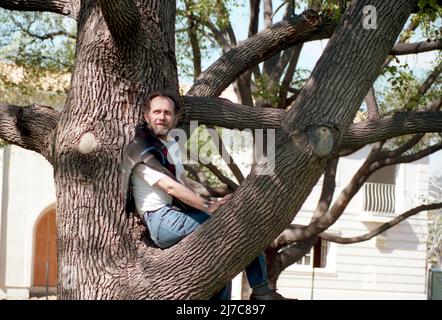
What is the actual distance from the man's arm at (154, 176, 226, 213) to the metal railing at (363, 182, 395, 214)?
23.4 m

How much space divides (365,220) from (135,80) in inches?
891

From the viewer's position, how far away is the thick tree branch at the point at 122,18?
570 cm

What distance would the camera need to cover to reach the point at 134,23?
232 inches

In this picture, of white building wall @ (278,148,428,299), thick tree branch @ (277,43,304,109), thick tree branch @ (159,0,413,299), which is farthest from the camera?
white building wall @ (278,148,428,299)

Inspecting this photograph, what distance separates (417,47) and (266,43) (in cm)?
270

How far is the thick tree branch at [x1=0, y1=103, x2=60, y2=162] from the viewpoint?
6.38 m

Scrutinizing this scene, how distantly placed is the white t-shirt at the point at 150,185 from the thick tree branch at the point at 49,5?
2218 millimetres

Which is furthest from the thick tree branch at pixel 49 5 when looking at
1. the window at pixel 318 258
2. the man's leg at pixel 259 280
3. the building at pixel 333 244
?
the window at pixel 318 258

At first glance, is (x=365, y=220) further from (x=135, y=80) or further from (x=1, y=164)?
(x=135, y=80)

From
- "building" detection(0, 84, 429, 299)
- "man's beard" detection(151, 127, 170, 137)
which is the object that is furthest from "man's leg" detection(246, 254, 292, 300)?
"building" detection(0, 84, 429, 299)

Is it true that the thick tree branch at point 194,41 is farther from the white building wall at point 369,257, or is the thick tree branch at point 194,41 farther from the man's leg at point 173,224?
the white building wall at point 369,257

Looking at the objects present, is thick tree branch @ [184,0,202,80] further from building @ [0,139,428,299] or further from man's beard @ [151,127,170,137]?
building @ [0,139,428,299]

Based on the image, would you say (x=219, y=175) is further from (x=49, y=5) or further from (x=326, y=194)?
(x=49, y=5)
